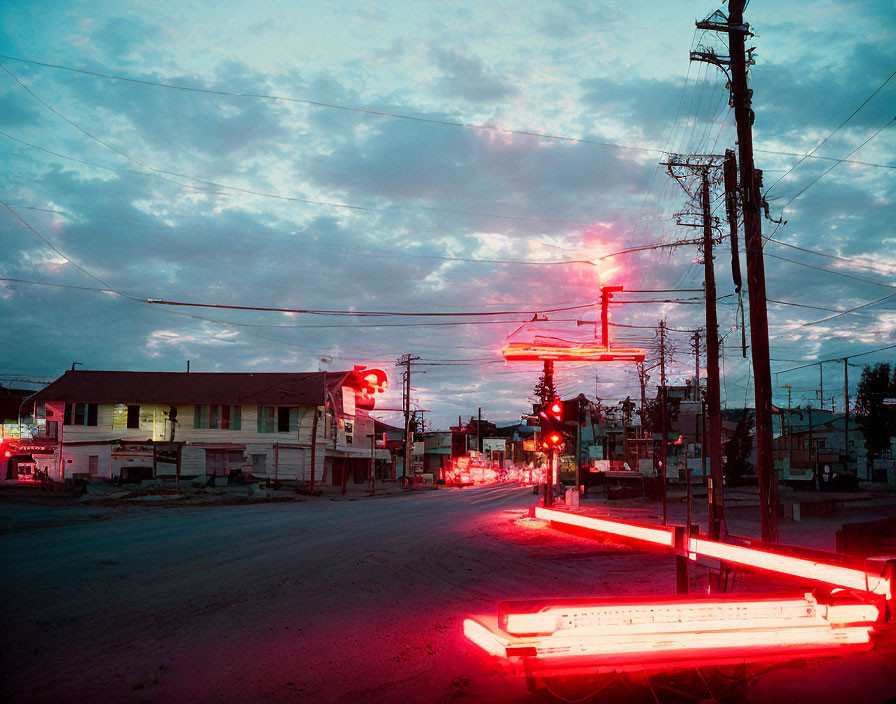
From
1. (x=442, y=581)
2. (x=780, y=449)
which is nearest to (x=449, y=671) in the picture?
(x=442, y=581)

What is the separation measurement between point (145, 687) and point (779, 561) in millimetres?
5671

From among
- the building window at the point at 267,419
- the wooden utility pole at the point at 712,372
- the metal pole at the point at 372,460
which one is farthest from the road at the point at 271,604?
the metal pole at the point at 372,460

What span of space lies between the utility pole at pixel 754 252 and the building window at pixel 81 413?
47306 mm

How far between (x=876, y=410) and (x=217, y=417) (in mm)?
56991

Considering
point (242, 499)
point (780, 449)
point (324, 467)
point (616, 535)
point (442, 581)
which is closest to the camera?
point (616, 535)

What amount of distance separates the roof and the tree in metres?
47.8

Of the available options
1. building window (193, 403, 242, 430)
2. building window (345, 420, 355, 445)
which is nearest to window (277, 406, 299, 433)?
building window (193, 403, 242, 430)

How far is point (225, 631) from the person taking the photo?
8.27 meters

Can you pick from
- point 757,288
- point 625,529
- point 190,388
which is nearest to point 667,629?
point 625,529

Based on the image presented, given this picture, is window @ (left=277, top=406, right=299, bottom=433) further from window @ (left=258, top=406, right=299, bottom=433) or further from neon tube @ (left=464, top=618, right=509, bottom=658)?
neon tube @ (left=464, top=618, right=509, bottom=658)

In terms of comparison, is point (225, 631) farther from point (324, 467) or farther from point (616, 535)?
point (324, 467)

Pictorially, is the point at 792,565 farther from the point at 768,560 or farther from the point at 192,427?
the point at 192,427

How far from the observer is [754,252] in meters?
15.2

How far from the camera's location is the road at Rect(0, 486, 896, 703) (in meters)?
6.50
